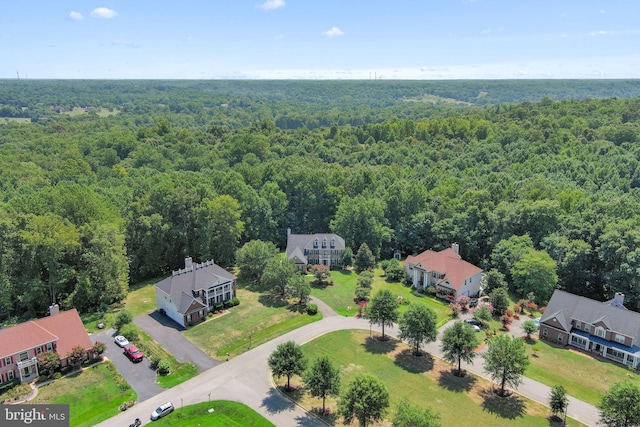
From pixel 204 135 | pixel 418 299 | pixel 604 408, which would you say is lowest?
pixel 418 299

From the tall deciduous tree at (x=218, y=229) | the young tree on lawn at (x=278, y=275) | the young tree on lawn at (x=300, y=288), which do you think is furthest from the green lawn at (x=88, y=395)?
the tall deciduous tree at (x=218, y=229)

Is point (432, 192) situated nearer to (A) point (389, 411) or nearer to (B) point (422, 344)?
(B) point (422, 344)

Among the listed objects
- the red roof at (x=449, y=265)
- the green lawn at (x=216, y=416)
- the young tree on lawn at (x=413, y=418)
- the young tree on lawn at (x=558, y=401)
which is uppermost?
the young tree on lawn at (x=413, y=418)

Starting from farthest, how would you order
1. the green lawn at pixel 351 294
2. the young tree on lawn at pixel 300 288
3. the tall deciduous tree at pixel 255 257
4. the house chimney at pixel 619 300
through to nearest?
1. the tall deciduous tree at pixel 255 257
2. the green lawn at pixel 351 294
3. the young tree on lawn at pixel 300 288
4. the house chimney at pixel 619 300

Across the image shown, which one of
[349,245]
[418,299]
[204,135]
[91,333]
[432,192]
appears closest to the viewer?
[91,333]

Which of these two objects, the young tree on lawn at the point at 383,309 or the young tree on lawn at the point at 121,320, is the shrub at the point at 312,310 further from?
the young tree on lawn at the point at 121,320

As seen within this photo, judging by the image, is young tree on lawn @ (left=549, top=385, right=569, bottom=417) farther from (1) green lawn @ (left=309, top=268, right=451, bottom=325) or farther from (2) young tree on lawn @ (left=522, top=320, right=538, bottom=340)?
(1) green lawn @ (left=309, top=268, right=451, bottom=325)

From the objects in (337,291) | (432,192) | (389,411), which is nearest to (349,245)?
(337,291)

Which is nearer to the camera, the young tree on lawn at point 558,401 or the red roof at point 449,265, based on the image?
the young tree on lawn at point 558,401
